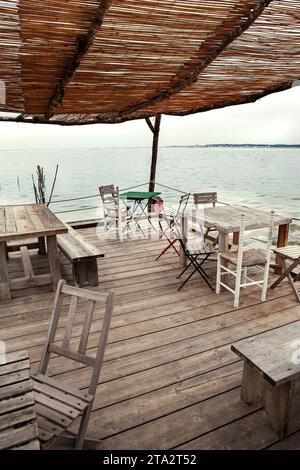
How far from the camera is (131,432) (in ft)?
5.96

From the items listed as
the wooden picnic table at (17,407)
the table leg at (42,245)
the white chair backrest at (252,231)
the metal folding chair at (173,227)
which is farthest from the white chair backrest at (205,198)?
the wooden picnic table at (17,407)

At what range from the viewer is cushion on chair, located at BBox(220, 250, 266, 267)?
11.0ft

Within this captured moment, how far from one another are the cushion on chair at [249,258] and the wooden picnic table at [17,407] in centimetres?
246

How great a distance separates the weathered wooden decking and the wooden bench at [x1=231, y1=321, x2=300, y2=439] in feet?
0.32

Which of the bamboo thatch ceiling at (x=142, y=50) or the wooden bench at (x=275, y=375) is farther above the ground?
the bamboo thatch ceiling at (x=142, y=50)

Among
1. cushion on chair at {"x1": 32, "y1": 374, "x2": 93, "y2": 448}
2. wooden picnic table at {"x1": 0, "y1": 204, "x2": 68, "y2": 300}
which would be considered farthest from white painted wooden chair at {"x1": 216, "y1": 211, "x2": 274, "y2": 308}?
cushion on chair at {"x1": 32, "y1": 374, "x2": 93, "y2": 448}

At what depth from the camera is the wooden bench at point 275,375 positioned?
1697mm

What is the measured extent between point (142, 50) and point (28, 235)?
2168 millimetres

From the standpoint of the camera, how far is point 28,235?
133 inches

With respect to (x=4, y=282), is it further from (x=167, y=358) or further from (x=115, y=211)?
(x=115, y=211)

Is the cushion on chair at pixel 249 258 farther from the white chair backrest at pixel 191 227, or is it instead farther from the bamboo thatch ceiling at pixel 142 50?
the bamboo thatch ceiling at pixel 142 50

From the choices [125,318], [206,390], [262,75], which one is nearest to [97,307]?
[125,318]

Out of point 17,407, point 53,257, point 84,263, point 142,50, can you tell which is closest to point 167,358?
point 17,407
